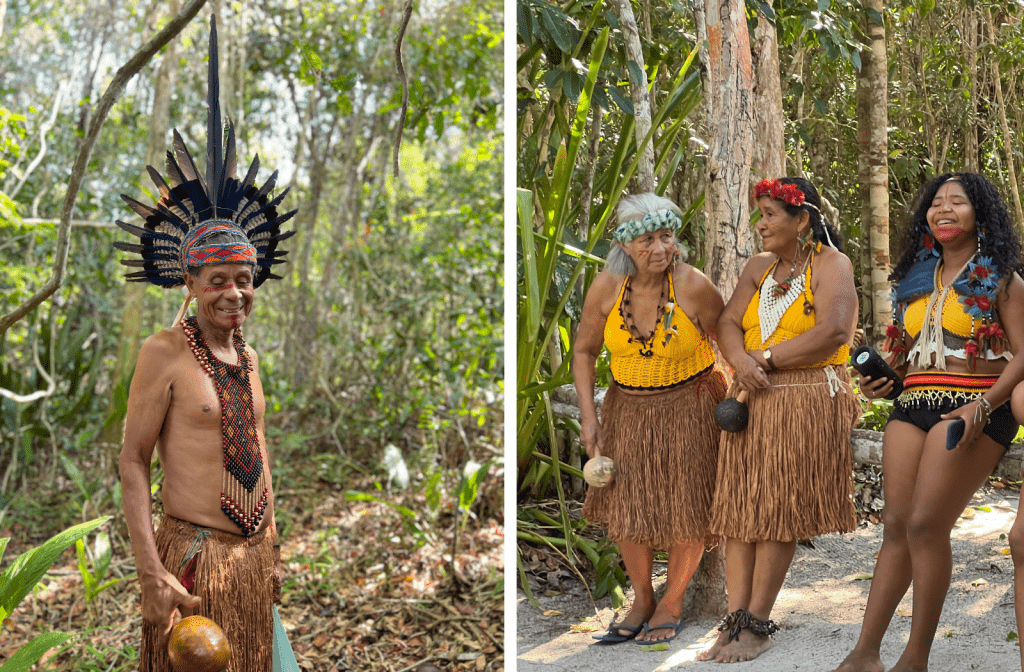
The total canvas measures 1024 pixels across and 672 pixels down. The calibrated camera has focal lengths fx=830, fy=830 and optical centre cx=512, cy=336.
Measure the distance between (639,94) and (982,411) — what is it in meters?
1.28

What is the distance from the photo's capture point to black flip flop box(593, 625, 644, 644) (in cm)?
233

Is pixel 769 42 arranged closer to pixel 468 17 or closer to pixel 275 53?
pixel 468 17

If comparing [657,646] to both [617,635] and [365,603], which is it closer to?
[617,635]

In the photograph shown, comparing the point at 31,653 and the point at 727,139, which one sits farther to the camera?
the point at 727,139

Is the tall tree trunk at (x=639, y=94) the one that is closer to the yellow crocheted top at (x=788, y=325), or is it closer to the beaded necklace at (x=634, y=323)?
the beaded necklace at (x=634, y=323)

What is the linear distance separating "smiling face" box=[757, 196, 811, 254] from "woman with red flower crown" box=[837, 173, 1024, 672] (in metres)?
0.24

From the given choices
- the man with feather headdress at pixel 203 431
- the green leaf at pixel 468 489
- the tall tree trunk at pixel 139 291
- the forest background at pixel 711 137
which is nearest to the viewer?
the man with feather headdress at pixel 203 431

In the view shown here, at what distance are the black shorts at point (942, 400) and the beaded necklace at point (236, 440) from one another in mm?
1430

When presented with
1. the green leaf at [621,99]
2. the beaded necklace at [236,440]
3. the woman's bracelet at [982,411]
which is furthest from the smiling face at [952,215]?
the beaded necklace at [236,440]

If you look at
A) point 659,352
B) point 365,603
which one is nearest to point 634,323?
point 659,352

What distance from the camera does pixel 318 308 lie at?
578 cm

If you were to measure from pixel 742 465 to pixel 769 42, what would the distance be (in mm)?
1142

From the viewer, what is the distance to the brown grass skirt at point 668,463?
7.33ft

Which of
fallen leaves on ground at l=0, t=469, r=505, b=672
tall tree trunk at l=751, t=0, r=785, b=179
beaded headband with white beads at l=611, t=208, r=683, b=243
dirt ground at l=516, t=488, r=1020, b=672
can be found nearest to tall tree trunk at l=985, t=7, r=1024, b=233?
tall tree trunk at l=751, t=0, r=785, b=179
